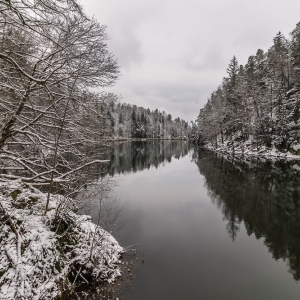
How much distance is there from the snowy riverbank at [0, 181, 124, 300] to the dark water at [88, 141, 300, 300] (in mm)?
1294

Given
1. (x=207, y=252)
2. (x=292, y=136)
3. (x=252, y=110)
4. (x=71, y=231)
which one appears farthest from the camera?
(x=252, y=110)

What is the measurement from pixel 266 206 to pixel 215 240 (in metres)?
5.29

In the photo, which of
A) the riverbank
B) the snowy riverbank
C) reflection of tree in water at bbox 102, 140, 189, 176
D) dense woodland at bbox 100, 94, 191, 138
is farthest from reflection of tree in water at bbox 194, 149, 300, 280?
dense woodland at bbox 100, 94, 191, 138

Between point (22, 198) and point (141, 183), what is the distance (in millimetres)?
13866

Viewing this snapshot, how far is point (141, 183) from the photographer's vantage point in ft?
62.2

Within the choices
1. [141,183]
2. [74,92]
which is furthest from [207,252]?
[141,183]

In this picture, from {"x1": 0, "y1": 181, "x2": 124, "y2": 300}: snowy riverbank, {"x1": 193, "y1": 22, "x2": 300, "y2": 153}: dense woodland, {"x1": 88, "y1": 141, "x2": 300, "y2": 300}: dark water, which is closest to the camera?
{"x1": 0, "y1": 181, "x2": 124, "y2": 300}: snowy riverbank

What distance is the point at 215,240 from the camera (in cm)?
877

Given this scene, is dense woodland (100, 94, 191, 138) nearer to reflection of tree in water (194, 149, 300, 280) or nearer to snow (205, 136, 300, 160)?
snow (205, 136, 300, 160)

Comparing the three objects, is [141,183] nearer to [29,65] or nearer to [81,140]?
[81,140]

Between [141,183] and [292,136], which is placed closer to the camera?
[141,183]

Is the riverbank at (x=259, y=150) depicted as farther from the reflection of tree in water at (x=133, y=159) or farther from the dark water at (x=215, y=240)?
the dark water at (x=215, y=240)

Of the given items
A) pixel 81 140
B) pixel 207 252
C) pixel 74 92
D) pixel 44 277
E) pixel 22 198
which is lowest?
pixel 207 252

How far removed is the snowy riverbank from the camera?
4.24 meters
